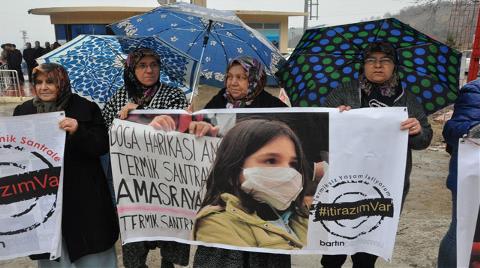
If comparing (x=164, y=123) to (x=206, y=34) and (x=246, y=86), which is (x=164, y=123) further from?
(x=206, y=34)

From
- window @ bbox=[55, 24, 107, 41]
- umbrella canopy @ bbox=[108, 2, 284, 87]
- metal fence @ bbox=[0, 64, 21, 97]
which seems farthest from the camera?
window @ bbox=[55, 24, 107, 41]

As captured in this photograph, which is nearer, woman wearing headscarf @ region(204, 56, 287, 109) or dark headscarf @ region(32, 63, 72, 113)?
dark headscarf @ region(32, 63, 72, 113)

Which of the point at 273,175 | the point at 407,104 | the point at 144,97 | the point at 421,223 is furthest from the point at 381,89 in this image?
the point at 421,223

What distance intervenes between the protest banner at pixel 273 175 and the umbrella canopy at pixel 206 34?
120cm

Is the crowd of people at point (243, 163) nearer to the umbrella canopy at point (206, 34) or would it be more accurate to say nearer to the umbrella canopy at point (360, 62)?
the umbrella canopy at point (360, 62)

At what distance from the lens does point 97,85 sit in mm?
3506

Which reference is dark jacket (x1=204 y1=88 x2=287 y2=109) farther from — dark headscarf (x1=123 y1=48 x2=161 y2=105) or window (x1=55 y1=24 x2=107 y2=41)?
window (x1=55 y1=24 x2=107 y2=41)

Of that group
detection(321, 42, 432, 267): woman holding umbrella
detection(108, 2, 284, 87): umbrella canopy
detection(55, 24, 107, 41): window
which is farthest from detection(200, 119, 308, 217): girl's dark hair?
detection(55, 24, 107, 41): window

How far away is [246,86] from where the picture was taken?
2.57 m

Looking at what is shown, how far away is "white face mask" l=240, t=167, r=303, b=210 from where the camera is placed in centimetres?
240

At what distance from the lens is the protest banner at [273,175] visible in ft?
7.76

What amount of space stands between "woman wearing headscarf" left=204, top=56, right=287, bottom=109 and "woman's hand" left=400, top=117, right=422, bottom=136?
71 centimetres

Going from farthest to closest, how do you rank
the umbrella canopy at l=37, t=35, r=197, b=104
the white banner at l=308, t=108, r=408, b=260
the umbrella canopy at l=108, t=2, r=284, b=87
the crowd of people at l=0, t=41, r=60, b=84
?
1. the crowd of people at l=0, t=41, r=60, b=84
2. the umbrella canopy at l=108, t=2, r=284, b=87
3. the umbrella canopy at l=37, t=35, r=197, b=104
4. the white banner at l=308, t=108, r=408, b=260

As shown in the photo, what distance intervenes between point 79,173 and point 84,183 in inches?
2.6
